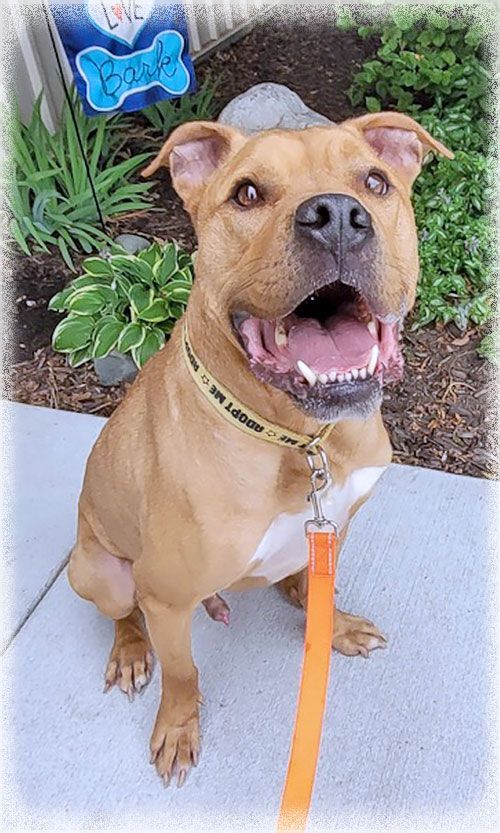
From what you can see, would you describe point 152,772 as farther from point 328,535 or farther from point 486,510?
point 486,510

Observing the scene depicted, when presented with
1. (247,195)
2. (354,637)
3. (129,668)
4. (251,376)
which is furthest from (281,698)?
(247,195)

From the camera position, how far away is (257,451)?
2.20 m

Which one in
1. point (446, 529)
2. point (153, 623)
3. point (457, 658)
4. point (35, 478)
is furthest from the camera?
point (35, 478)

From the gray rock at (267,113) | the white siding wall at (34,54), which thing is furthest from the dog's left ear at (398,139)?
the white siding wall at (34,54)

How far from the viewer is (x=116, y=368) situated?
4.04 metres

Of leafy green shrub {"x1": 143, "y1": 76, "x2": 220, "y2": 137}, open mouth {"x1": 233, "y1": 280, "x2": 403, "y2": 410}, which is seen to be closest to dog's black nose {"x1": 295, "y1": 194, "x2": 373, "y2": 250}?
open mouth {"x1": 233, "y1": 280, "x2": 403, "y2": 410}

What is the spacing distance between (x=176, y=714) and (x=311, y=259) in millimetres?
1532

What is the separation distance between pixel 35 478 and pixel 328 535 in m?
1.79

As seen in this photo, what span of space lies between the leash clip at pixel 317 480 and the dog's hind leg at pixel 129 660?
980mm

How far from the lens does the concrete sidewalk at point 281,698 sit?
264 cm

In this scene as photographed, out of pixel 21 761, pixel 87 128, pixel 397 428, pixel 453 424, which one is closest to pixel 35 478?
pixel 21 761

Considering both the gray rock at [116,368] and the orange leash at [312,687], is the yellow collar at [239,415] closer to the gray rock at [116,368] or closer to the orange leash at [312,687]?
the orange leash at [312,687]

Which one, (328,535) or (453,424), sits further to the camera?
(453,424)

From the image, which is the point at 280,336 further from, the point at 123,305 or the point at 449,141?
the point at 449,141
